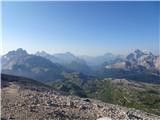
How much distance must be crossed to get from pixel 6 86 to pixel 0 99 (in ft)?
28.8

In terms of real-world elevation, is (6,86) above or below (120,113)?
above

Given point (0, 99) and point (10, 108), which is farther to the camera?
point (0, 99)

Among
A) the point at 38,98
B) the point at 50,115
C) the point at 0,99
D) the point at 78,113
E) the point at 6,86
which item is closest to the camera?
the point at 50,115

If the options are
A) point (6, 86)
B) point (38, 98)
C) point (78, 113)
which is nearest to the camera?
point (78, 113)

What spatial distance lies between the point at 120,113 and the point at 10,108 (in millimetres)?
12647

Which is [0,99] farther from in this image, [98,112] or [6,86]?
[98,112]

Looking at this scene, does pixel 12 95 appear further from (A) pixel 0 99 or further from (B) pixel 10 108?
(B) pixel 10 108

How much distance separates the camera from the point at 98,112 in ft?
102

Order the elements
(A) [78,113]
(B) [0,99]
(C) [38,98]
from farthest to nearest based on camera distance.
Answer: (C) [38,98] → (B) [0,99] → (A) [78,113]

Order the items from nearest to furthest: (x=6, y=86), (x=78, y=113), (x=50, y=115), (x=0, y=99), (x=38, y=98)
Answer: (x=50, y=115) < (x=78, y=113) < (x=0, y=99) < (x=38, y=98) < (x=6, y=86)

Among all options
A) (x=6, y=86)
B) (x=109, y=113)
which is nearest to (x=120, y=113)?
(x=109, y=113)

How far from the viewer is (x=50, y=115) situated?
90.8 ft

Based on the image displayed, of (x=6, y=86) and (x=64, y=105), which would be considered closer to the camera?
(x=64, y=105)

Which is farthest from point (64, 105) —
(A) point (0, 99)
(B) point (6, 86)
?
(B) point (6, 86)
